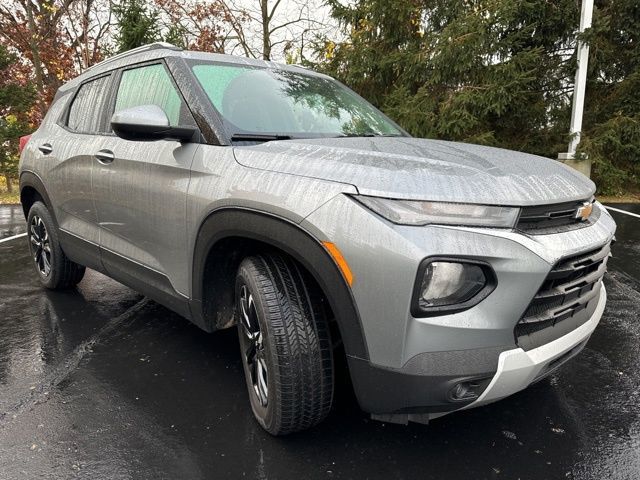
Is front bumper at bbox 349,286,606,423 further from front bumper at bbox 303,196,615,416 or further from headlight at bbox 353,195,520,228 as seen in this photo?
headlight at bbox 353,195,520,228

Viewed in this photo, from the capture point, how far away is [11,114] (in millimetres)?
11938

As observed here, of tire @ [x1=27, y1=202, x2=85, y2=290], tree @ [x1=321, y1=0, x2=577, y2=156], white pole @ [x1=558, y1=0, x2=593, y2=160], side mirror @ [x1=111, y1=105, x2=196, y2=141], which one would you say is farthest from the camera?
white pole @ [x1=558, y1=0, x2=593, y2=160]

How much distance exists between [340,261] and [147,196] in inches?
55.0

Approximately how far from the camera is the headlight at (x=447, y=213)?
68.0 inches

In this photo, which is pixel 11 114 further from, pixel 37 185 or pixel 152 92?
pixel 152 92

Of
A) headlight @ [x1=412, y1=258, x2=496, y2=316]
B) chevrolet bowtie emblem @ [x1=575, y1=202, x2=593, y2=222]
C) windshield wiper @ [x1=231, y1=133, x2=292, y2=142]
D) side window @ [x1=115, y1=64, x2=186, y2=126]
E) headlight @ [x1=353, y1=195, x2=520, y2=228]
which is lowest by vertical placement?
headlight @ [x1=412, y1=258, x2=496, y2=316]

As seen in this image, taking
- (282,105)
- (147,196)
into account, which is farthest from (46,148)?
(282,105)

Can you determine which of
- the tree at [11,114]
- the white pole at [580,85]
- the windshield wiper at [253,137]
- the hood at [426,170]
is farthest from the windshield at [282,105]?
the tree at [11,114]

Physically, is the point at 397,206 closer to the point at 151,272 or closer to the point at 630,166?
the point at 151,272

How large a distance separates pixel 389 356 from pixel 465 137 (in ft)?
30.5

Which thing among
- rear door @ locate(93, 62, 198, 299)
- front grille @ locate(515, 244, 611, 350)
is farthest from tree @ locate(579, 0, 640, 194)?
rear door @ locate(93, 62, 198, 299)

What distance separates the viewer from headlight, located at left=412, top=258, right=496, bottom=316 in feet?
5.48

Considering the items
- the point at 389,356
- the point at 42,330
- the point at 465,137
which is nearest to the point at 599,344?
the point at 389,356

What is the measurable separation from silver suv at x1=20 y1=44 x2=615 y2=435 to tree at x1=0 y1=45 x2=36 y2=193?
10.5 metres
